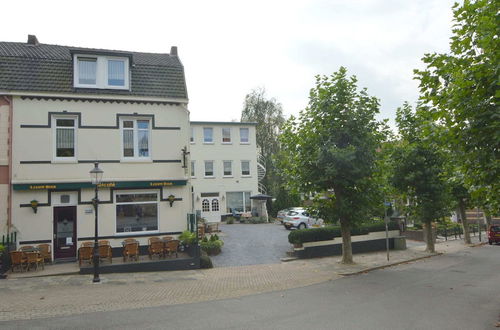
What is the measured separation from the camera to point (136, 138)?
1667 cm

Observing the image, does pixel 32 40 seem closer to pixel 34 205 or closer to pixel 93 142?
pixel 93 142

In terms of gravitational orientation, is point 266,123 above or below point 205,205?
above

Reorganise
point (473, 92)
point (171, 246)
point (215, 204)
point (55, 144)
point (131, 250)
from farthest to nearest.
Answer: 1. point (215, 204)
2. point (55, 144)
3. point (171, 246)
4. point (131, 250)
5. point (473, 92)

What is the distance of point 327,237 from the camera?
61.3ft

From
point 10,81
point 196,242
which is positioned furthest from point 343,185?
point 10,81

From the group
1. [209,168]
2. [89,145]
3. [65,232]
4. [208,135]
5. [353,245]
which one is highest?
[208,135]

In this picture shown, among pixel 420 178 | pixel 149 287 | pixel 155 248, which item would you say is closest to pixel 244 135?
pixel 420 178

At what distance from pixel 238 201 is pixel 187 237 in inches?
806

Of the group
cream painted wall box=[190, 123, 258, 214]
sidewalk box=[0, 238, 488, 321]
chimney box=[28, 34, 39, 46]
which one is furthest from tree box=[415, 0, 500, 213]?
cream painted wall box=[190, 123, 258, 214]

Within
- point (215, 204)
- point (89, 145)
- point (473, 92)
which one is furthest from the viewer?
point (215, 204)

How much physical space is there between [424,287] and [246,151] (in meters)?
25.7

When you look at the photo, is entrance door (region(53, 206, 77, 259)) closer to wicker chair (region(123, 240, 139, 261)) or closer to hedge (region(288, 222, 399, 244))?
wicker chair (region(123, 240, 139, 261))

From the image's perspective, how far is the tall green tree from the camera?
44969mm

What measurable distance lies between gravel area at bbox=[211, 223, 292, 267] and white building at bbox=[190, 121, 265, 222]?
31.4 ft
